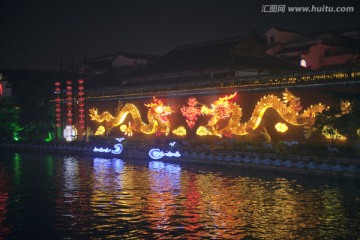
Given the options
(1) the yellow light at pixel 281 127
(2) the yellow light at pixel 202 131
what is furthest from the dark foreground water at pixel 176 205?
(2) the yellow light at pixel 202 131

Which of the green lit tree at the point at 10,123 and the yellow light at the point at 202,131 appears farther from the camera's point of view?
the green lit tree at the point at 10,123

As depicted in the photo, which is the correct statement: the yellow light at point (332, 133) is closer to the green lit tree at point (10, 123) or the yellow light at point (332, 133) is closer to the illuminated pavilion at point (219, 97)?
the illuminated pavilion at point (219, 97)

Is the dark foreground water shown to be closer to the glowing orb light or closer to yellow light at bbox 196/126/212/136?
yellow light at bbox 196/126/212/136

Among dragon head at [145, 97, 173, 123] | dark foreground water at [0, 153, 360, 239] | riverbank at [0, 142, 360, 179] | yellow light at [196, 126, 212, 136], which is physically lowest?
dark foreground water at [0, 153, 360, 239]

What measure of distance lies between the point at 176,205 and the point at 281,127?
12.0 m

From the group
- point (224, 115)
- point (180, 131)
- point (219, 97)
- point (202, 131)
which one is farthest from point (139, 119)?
point (224, 115)

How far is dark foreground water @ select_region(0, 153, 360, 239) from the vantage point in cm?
1047

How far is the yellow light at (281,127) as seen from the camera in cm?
2377

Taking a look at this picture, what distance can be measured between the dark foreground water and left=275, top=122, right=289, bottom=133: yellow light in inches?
177

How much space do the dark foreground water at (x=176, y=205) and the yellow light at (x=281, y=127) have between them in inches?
177

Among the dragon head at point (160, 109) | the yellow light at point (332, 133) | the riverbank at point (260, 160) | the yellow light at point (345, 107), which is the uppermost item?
the dragon head at point (160, 109)

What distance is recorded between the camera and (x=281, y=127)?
2397 cm

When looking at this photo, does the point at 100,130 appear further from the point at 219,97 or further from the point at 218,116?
the point at 218,116

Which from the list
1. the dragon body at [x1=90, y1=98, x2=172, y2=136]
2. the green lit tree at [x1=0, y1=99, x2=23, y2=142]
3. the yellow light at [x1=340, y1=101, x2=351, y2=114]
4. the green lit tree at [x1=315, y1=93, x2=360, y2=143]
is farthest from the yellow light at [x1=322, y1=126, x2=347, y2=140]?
the green lit tree at [x1=0, y1=99, x2=23, y2=142]
